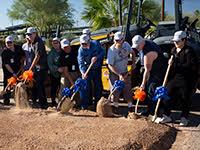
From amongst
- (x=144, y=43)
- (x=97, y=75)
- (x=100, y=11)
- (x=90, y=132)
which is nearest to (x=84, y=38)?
(x=97, y=75)

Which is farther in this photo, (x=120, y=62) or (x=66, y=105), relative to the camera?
(x=120, y=62)

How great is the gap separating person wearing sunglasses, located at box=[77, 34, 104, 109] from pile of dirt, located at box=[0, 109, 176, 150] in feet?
2.68

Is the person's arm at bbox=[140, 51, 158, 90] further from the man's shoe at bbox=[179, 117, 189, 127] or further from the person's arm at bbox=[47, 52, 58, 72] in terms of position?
the person's arm at bbox=[47, 52, 58, 72]

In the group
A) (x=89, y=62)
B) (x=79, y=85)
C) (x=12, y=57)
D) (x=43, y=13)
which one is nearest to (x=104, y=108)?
(x=79, y=85)

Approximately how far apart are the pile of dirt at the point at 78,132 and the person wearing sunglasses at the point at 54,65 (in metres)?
1.56

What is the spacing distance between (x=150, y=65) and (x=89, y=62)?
5.21ft

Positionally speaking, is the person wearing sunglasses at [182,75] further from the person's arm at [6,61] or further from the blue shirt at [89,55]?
the person's arm at [6,61]

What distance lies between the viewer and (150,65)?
814cm

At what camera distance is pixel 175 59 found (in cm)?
796

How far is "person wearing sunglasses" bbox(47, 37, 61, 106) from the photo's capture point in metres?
9.83

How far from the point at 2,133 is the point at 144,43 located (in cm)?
299

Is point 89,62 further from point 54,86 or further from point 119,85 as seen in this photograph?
point 54,86

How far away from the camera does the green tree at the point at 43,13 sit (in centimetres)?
4909

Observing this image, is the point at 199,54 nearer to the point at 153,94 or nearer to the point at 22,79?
the point at 153,94
